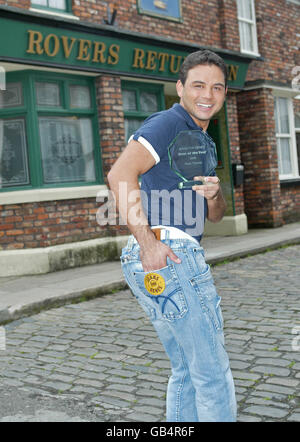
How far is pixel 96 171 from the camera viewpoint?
9.74 meters

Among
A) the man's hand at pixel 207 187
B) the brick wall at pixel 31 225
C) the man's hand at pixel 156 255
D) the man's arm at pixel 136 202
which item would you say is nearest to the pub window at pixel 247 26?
the brick wall at pixel 31 225

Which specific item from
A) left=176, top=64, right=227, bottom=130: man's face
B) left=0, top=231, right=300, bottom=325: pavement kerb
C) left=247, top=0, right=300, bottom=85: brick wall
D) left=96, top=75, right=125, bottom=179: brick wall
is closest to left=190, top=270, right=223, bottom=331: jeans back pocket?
left=176, top=64, right=227, bottom=130: man's face

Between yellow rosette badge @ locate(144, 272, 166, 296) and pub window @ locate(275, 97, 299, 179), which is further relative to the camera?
pub window @ locate(275, 97, 299, 179)

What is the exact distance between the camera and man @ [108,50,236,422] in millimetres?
2119

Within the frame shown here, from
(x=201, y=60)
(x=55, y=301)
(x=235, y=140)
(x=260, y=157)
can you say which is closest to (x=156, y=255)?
(x=201, y=60)

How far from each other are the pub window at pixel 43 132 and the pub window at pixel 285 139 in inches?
252

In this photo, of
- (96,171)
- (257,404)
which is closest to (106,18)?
(96,171)

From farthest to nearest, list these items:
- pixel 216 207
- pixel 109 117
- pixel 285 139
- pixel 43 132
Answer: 1. pixel 285 139
2. pixel 109 117
3. pixel 43 132
4. pixel 216 207

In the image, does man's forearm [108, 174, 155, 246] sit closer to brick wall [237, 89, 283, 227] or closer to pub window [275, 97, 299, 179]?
brick wall [237, 89, 283, 227]

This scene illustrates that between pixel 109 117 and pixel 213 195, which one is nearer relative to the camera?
pixel 213 195

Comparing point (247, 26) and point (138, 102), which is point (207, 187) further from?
point (247, 26)

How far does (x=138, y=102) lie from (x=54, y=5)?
2.38 metres

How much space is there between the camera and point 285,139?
14.4 meters

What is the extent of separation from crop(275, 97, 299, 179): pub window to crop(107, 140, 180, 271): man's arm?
12498 mm
